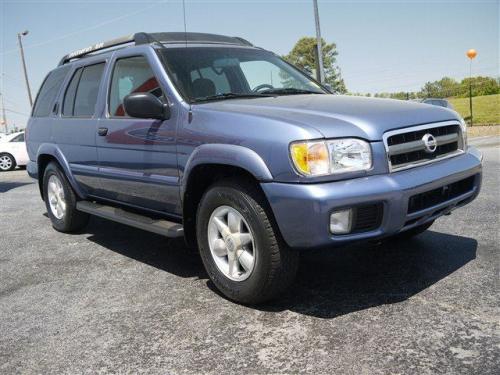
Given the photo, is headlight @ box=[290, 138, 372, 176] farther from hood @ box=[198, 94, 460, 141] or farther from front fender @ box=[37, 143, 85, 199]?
front fender @ box=[37, 143, 85, 199]

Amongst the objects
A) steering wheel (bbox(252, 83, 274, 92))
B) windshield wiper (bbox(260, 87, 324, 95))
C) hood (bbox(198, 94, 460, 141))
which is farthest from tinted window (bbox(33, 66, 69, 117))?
hood (bbox(198, 94, 460, 141))

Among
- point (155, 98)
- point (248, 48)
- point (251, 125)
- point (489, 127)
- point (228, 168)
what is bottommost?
point (489, 127)

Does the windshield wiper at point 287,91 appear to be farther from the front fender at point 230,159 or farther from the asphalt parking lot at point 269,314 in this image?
the asphalt parking lot at point 269,314

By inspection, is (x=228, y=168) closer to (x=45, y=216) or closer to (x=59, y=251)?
(x=59, y=251)

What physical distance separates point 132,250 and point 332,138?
2.85 meters

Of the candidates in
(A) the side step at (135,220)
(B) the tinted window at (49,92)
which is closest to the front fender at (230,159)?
(A) the side step at (135,220)

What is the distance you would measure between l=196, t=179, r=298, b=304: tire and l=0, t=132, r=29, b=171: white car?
1488cm

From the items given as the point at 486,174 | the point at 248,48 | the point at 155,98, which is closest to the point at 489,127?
the point at 486,174

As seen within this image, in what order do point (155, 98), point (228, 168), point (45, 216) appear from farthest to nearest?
point (45, 216), point (155, 98), point (228, 168)

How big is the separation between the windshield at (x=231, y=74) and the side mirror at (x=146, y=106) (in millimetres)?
215

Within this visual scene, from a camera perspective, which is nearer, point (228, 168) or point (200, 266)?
point (228, 168)

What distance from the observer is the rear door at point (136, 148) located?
3959 mm

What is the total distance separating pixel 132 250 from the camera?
203 inches

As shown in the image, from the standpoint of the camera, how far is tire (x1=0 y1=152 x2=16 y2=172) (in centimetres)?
1678
